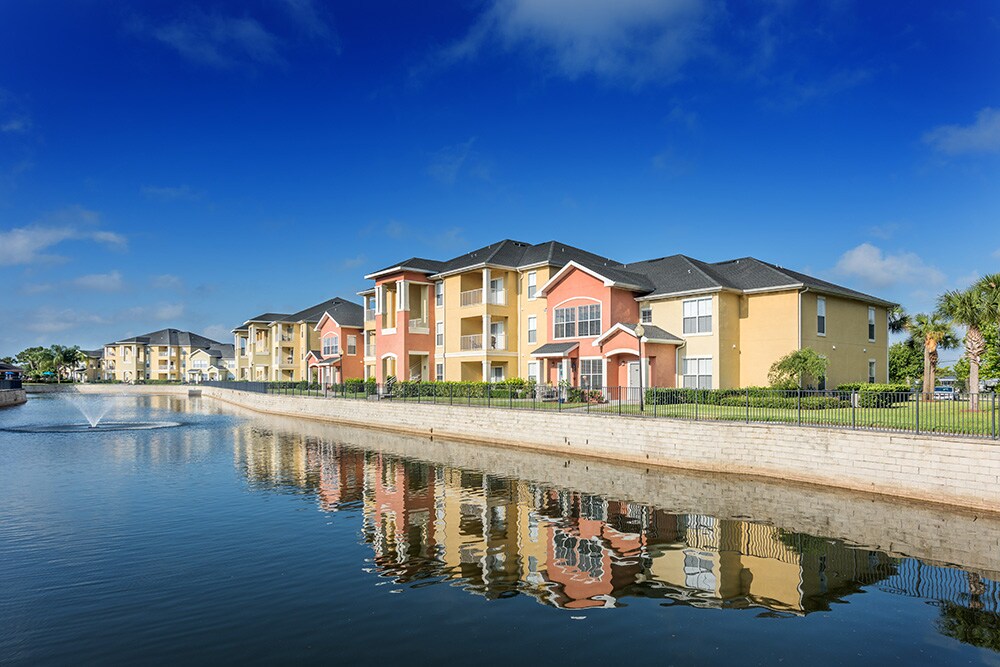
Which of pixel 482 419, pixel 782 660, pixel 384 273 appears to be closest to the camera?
pixel 782 660

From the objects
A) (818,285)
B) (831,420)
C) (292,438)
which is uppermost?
(818,285)

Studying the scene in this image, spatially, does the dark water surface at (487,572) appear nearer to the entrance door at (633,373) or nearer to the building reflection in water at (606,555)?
the building reflection in water at (606,555)

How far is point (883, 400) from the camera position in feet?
67.5

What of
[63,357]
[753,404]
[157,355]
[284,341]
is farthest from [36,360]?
[753,404]

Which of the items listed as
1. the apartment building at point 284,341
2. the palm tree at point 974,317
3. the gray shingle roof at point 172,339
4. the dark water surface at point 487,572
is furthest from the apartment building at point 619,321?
the gray shingle roof at point 172,339

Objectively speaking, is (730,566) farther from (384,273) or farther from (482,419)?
(384,273)

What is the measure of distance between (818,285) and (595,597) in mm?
29432

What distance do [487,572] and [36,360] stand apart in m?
186

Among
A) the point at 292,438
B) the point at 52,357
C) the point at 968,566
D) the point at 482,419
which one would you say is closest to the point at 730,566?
the point at 968,566

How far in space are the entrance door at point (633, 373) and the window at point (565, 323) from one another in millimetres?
4862

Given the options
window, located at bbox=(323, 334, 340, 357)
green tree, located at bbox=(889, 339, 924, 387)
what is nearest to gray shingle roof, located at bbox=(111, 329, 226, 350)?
window, located at bbox=(323, 334, 340, 357)

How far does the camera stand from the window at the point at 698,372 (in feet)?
113

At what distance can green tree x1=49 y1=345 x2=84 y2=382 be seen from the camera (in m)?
156

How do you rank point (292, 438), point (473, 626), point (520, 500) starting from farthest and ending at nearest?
point (292, 438) < point (520, 500) < point (473, 626)
